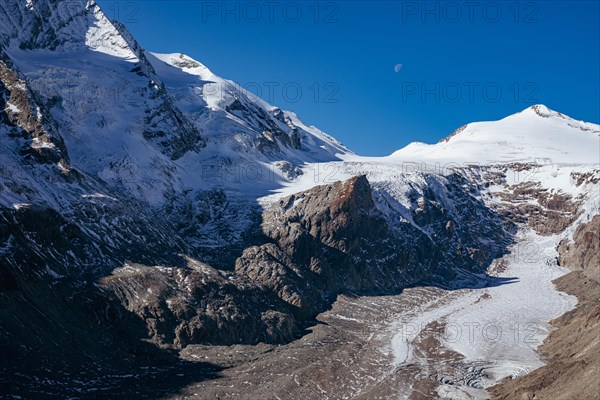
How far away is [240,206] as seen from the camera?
149250mm

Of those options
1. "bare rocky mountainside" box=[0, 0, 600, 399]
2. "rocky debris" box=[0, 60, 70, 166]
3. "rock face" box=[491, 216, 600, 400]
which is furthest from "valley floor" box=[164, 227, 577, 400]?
"rocky debris" box=[0, 60, 70, 166]

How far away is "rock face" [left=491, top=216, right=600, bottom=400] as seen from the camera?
73.5m

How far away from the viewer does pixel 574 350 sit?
3745 inches

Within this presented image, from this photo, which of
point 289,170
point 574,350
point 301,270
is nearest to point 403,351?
point 574,350

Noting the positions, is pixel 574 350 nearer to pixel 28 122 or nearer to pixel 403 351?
pixel 403 351

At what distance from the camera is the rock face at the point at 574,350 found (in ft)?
241

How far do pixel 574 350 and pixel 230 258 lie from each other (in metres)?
59.9

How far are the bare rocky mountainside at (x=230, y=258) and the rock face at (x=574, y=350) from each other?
40cm

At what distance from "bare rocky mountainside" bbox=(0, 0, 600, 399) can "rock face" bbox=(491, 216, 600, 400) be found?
404mm

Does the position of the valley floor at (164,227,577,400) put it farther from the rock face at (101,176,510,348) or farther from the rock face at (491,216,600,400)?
the rock face at (101,176,510,348)

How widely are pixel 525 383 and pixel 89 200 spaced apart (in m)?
67.0

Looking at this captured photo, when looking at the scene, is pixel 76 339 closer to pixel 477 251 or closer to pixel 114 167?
pixel 114 167

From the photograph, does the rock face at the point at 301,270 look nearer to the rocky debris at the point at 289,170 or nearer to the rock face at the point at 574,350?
the rocky debris at the point at 289,170

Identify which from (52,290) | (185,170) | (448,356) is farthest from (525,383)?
(185,170)
